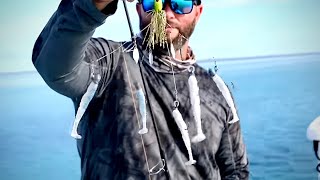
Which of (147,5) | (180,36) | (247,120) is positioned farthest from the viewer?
(247,120)

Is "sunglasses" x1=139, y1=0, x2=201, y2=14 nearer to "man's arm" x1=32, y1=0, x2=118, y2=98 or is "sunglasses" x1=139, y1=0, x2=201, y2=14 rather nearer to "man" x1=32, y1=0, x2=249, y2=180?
"man" x1=32, y1=0, x2=249, y2=180

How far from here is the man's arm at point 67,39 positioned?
59 cm

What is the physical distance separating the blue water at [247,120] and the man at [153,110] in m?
0.46

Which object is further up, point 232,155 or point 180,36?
point 180,36

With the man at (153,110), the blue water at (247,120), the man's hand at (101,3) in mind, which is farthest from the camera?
the blue water at (247,120)

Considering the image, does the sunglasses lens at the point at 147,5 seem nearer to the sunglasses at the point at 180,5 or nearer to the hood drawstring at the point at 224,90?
the sunglasses at the point at 180,5

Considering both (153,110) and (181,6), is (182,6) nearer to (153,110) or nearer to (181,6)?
(181,6)

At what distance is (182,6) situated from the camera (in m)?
0.99

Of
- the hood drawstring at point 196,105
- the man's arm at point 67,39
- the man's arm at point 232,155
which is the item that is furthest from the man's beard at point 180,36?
the man's arm at point 67,39

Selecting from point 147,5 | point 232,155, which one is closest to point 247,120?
point 232,155

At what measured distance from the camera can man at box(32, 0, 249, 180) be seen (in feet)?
2.93

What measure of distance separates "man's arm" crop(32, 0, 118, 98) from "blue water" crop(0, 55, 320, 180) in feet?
2.89

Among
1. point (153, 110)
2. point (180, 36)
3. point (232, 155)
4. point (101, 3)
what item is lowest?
point (232, 155)

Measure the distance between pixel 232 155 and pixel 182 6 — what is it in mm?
404
